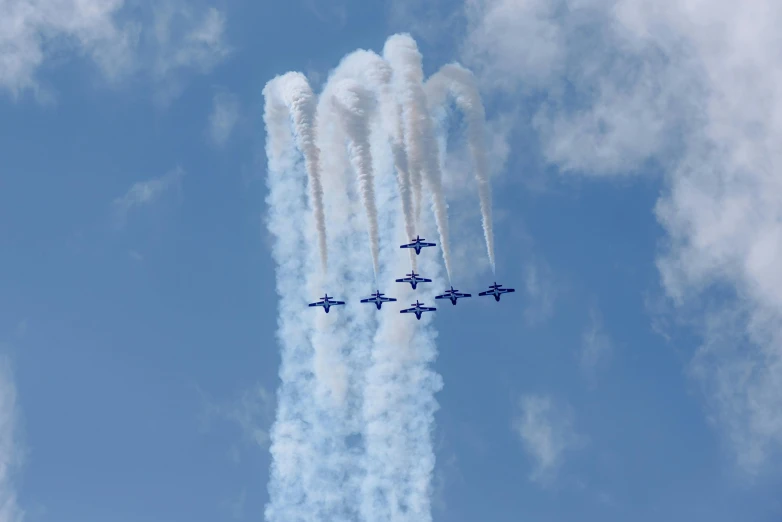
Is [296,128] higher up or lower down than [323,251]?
higher up

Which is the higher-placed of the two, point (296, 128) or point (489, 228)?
point (296, 128)

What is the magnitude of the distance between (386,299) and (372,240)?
1372 centimetres

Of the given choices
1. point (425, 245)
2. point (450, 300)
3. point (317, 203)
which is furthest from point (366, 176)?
point (450, 300)

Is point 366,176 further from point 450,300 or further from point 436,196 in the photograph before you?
point 450,300

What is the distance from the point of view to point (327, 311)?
107000 mm

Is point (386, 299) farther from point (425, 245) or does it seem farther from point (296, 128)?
point (296, 128)

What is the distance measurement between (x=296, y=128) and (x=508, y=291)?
2578 centimetres

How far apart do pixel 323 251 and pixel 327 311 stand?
Answer: 10.6 metres

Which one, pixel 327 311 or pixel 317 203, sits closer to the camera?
pixel 317 203

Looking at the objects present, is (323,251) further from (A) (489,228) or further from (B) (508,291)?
(B) (508,291)

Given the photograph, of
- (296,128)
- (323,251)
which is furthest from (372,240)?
(296,128)

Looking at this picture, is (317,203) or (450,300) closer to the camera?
(317,203)

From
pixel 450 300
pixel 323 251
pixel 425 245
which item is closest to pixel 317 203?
pixel 323 251

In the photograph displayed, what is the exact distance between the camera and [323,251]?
97.6 metres
